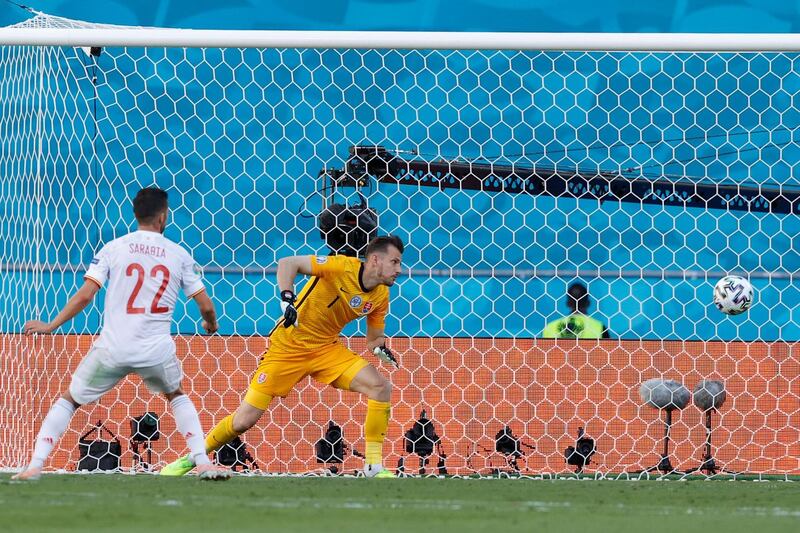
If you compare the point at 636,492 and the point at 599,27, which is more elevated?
the point at 599,27

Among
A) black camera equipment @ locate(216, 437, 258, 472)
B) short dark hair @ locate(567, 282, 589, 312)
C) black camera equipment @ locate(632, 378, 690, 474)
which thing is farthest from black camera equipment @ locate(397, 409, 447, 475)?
short dark hair @ locate(567, 282, 589, 312)

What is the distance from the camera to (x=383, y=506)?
4332 millimetres

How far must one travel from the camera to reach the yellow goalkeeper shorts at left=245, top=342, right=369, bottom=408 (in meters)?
6.35

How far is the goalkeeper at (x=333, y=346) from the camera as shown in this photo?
20.4 ft

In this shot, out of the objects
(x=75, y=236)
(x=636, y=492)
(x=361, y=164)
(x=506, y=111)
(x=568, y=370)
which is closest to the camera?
(x=636, y=492)

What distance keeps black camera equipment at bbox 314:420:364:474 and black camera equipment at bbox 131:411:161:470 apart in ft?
3.16

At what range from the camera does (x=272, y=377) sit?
6363 millimetres

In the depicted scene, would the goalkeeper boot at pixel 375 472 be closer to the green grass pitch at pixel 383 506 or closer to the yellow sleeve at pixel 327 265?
the green grass pitch at pixel 383 506

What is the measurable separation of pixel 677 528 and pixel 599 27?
9001mm

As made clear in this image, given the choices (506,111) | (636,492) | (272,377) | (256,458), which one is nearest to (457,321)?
(506,111)

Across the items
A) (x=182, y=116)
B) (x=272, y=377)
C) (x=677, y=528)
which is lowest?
(x=677, y=528)

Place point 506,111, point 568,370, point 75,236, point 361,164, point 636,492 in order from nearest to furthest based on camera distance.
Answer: point 636,492 < point 568,370 < point 361,164 < point 75,236 < point 506,111

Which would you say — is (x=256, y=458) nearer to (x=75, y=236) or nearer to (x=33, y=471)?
(x=33, y=471)

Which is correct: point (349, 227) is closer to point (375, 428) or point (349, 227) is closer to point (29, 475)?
point (375, 428)
